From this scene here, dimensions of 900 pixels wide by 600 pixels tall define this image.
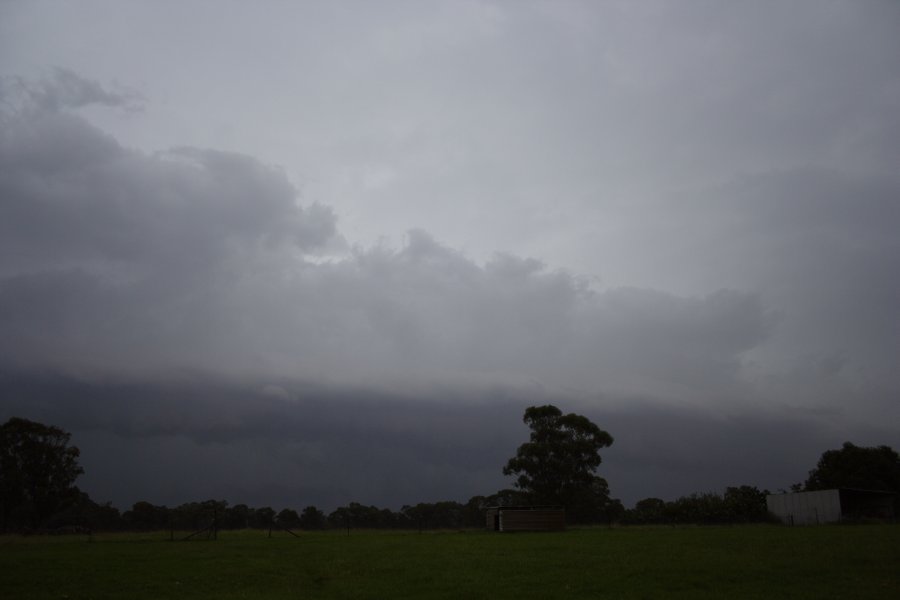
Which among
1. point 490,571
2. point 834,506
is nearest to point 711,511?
point 834,506

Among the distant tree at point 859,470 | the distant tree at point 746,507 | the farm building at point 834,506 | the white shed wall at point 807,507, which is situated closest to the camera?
the white shed wall at point 807,507

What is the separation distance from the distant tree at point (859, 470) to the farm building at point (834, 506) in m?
22.8

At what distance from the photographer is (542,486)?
86.6 m

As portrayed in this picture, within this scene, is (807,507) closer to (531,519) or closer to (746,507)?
(746,507)

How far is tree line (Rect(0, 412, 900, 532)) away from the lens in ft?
251

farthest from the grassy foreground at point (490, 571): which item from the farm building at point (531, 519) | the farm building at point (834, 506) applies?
the farm building at point (834, 506)

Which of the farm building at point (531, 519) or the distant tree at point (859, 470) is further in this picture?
the distant tree at point (859, 470)

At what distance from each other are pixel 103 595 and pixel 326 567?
9106 mm

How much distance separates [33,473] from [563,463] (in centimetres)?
6311

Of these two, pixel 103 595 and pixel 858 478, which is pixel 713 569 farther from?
pixel 858 478

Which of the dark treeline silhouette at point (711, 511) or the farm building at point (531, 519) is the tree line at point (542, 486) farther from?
the farm building at point (531, 519)

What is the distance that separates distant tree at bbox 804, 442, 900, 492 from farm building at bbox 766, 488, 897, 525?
22.8 metres

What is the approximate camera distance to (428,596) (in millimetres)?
21375

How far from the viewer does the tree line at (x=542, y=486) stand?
3009 inches
